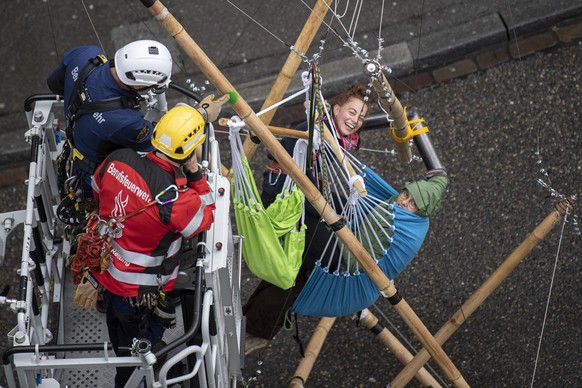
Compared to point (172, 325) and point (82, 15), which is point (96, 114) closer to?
point (172, 325)

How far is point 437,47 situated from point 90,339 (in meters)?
4.41

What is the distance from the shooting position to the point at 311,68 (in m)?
5.01

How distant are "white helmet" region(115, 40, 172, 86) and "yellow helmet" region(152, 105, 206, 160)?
0.40 metres

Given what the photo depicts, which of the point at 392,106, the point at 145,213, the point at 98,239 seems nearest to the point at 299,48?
the point at 392,106

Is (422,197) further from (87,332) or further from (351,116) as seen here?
(87,332)

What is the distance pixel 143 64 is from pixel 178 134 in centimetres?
55

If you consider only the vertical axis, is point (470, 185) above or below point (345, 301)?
below

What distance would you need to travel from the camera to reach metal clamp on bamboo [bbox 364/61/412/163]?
4.98 meters

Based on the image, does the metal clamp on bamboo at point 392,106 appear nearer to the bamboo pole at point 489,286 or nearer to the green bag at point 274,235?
the green bag at point 274,235

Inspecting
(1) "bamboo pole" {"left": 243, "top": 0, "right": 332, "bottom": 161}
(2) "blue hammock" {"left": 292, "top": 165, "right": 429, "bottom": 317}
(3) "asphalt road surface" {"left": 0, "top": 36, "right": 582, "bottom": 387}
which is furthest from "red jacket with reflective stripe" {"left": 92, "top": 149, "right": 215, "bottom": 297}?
(3) "asphalt road surface" {"left": 0, "top": 36, "right": 582, "bottom": 387}

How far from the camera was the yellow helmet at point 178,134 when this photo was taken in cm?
470

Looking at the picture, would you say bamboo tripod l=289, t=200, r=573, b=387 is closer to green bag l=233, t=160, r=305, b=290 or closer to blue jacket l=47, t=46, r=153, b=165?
green bag l=233, t=160, r=305, b=290

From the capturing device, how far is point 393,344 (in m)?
6.71

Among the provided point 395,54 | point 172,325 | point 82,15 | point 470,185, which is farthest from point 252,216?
point 82,15
